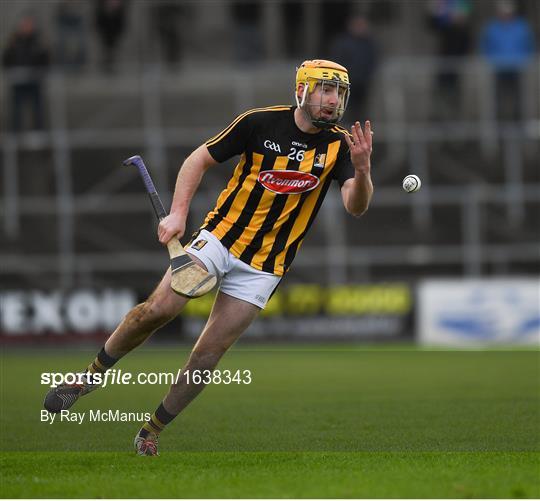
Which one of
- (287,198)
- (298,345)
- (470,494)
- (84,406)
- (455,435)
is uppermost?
(287,198)

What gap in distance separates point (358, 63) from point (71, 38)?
4210 millimetres

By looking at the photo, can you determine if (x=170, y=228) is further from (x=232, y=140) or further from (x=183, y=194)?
(x=232, y=140)

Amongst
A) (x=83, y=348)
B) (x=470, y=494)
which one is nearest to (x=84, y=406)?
(x=470, y=494)

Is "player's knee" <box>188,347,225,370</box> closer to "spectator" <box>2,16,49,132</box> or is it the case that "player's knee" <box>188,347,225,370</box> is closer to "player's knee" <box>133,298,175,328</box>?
"player's knee" <box>133,298,175,328</box>

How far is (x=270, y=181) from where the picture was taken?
24.1ft


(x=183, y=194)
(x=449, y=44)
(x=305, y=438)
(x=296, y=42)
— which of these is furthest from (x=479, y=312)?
(x=183, y=194)

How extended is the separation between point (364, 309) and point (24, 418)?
865 centimetres

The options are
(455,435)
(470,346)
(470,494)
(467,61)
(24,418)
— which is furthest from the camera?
(467,61)

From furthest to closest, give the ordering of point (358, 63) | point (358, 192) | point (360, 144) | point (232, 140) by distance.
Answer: point (358, 63)
point (232, 140)
point (358, 192)
point (360, 144)

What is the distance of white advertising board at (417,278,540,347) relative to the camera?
16922 millimetres

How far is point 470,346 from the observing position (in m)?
17.1

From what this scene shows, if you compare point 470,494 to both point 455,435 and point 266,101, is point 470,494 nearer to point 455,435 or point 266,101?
point 455,435

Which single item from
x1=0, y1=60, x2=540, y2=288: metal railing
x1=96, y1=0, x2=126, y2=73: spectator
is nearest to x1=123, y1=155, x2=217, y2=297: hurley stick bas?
x1=0, y1=60, x2=540, y2=288: metal railing

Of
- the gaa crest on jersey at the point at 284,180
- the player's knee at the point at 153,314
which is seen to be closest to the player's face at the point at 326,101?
the gaa crest on jersey at the point at 284,180
